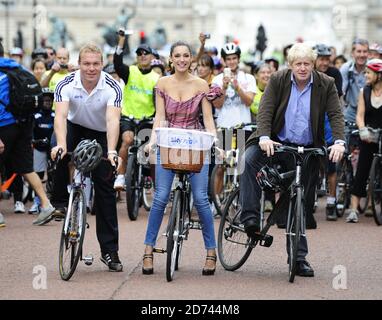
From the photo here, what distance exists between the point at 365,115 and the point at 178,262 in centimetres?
496

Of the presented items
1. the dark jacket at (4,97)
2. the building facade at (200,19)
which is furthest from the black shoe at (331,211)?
the building facade at (200,19)

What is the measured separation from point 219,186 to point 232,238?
4.08m

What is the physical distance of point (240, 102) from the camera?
48.1 feet

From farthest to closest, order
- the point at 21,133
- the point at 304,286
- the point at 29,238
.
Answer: the point at 21,133
the point at 29,238
the point at 304,286

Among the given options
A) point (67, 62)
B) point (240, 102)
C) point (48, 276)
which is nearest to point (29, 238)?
→ point (48, 276)

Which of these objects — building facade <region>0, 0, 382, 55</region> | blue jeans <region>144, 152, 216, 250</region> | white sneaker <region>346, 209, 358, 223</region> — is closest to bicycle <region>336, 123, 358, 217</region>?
white sneaker <region>346, 209, 358, 223</region>

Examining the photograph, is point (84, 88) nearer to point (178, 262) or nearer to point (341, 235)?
point (178, 262)

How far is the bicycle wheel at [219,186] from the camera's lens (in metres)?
14.1

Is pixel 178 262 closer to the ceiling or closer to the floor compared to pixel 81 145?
closer to the floor

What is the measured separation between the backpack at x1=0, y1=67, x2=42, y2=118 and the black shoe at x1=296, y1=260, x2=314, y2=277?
453 cm

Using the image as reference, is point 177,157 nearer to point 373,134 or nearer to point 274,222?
point 274,222

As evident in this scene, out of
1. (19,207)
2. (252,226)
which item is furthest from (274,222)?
(19,207)

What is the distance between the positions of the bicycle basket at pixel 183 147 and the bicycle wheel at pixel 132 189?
4185mm
